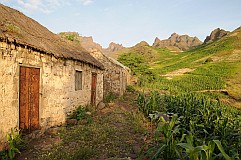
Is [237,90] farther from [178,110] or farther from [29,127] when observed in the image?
[29,127]

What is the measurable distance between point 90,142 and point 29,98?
2.27 metres

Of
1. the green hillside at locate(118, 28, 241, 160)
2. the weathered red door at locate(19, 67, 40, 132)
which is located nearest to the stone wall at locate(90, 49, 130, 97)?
the green hillside at locate(118, 28, 241, 160)

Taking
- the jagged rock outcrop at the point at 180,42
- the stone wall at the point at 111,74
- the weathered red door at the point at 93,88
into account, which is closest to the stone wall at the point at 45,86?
the weathered red door at the point at 93,88

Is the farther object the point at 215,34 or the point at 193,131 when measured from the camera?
the point at 215,34

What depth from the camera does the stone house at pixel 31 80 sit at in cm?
438

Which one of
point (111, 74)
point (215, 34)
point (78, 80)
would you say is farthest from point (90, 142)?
point (215, 34)

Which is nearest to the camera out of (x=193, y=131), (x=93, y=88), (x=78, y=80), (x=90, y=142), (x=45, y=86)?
(x=193, y=131)

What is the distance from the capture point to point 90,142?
5070 millimetres

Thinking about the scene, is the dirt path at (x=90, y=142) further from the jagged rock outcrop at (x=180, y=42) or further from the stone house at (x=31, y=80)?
the jagged rock outcrop at (x=180, y=42)

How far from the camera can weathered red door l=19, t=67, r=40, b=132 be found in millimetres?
4975

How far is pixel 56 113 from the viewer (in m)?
6.43

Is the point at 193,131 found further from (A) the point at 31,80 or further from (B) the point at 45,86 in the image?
(A) the point at 31,80

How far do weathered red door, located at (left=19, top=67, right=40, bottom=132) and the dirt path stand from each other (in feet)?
1.82

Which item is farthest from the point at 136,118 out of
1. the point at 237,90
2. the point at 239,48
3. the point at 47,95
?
the point at 239,48
